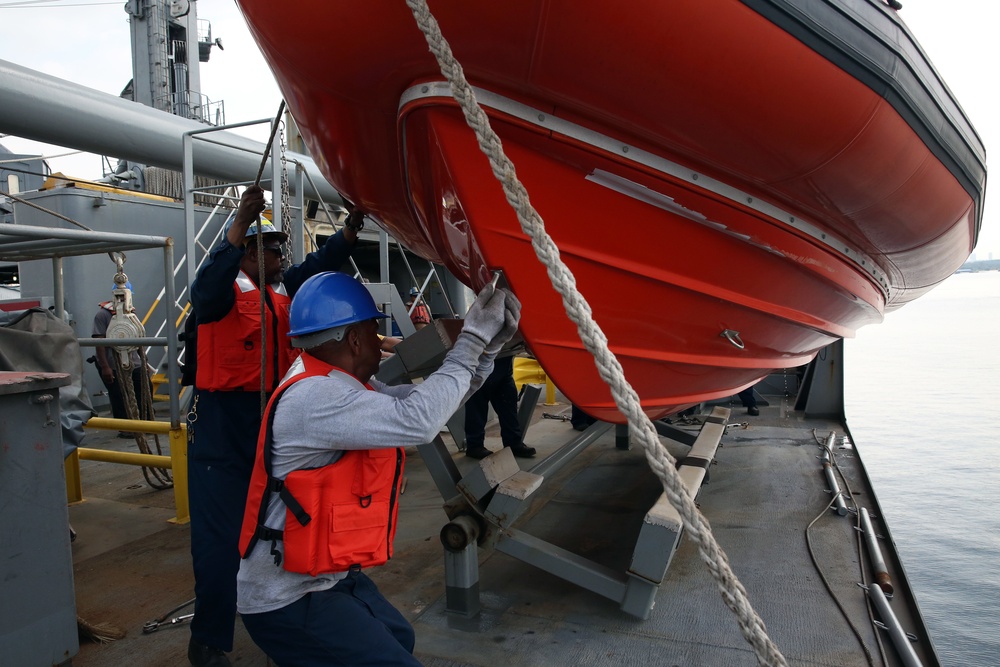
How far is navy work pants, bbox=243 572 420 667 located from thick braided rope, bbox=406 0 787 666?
71 centimetres

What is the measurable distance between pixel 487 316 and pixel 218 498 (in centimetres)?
107

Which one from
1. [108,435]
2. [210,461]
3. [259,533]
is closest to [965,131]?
[259,533]

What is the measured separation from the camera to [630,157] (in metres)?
→ 1.90

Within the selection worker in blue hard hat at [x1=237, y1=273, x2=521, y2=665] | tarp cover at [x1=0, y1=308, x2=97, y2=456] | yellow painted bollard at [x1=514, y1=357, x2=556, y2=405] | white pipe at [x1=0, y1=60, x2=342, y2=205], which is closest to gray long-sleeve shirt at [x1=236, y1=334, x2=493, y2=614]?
worker in blue hard hat at [x1=237, y1=273, x2=521, y2=665]

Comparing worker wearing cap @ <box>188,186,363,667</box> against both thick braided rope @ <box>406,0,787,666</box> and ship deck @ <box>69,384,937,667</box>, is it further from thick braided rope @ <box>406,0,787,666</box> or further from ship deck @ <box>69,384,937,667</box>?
thick braided rope @ <box>406,0,787,666</box>

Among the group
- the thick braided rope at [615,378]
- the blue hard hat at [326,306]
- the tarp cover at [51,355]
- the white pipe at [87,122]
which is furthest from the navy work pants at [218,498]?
the white pipe at [87,122]

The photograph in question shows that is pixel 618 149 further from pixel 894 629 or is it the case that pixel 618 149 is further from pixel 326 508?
pixel 894 629

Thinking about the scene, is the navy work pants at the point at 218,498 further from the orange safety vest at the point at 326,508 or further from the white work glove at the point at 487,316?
the white work glove at the point at 487,316

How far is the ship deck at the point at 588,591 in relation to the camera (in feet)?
6.57

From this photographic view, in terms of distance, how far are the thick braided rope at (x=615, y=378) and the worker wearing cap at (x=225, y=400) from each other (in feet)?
2.92

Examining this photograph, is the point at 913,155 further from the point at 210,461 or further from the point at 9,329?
the point at 9,329

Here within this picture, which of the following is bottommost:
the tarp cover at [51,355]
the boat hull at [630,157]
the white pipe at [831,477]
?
the white pipe at [831,477]

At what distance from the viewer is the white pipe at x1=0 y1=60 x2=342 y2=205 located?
267 cm

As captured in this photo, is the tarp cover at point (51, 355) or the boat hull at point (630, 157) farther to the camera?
the tarp cover at point (51, 355)
